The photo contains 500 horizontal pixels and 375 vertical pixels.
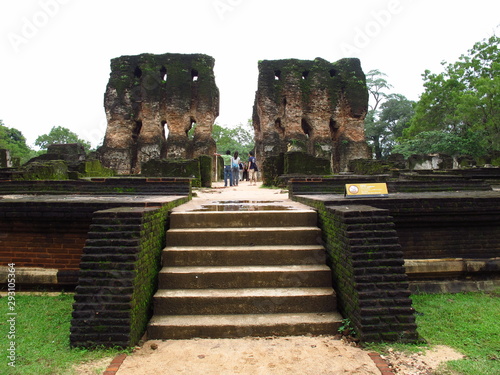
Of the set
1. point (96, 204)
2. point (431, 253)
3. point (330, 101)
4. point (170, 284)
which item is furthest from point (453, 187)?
point (330, 101)

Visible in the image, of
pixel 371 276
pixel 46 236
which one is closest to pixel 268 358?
pixel 371 276

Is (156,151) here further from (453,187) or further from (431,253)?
(431,253)

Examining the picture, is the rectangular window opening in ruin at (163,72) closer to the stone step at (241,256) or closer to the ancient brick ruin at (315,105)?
the ancient brick ruin at (315,105)

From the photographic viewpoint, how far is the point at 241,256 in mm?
3516

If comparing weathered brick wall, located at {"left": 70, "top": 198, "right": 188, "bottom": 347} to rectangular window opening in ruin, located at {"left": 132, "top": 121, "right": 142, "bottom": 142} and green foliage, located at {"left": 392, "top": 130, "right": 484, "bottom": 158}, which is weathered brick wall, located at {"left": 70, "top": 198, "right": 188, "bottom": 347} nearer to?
rectangular window opening in ruin, located at {"left": 132, "top": 121, "right": 142, "bottom": 142}

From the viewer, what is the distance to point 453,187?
6.23m

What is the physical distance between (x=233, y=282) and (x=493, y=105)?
82.6 ft

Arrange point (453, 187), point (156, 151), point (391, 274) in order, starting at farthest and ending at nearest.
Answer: point (156, 151) < point (453, 187) < point (391, 274)

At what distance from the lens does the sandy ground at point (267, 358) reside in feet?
7.77

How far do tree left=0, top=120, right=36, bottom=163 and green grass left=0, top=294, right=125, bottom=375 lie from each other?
1402 inches

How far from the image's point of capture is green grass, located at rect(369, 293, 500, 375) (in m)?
2.37

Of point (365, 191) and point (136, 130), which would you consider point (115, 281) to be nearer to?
point (365, 191)

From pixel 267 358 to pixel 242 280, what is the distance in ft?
2.93

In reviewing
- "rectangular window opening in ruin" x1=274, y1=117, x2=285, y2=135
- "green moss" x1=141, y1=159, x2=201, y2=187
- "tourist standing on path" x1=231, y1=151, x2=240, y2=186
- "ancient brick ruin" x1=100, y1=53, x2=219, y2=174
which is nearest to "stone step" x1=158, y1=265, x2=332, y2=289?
Result: "green moss" x1=141, y1=159, x2=201, y2=187
